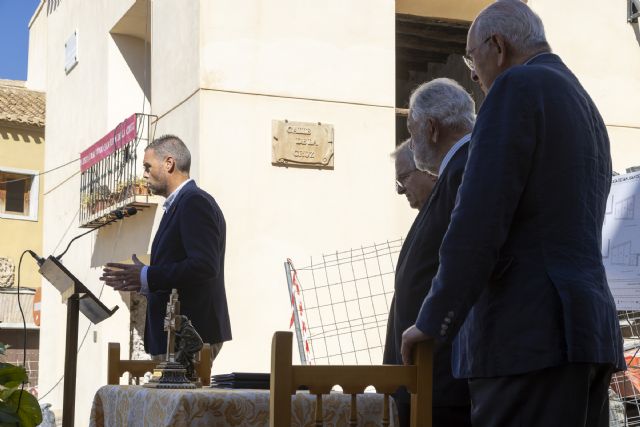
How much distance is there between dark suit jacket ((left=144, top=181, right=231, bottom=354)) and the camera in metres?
4.20

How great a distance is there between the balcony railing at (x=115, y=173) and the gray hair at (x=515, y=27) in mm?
8045

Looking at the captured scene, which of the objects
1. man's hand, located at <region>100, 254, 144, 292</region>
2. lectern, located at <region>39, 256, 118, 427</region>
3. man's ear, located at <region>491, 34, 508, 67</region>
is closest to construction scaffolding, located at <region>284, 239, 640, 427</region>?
lectern, located at <region>39, 256, 118, 427</region>


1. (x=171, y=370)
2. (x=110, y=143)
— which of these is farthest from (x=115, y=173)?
(x=171, y=370)

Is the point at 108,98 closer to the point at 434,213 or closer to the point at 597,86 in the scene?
the point at 597,86

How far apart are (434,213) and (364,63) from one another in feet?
21.7

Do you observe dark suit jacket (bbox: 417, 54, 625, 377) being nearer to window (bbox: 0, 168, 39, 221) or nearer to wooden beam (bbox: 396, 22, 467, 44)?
wooden beam (bbox: 396, 22, 467, 44)

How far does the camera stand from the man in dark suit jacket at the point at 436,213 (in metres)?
2.79

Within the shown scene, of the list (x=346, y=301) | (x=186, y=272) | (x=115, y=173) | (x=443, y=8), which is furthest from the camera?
(x=115, y=173)

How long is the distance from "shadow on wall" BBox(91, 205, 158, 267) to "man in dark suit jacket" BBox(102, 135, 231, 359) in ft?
19.8

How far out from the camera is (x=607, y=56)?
398 inches

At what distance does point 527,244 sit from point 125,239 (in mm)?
9384

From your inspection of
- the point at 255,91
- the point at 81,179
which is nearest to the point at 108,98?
the point at 81,179

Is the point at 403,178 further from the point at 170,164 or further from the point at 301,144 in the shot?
the point at 301,144

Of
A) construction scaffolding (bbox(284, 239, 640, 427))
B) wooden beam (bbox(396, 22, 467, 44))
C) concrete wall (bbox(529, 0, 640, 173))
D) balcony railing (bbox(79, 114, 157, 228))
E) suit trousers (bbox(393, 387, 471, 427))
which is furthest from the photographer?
wooden beam (bbox(396, 22, 467, 44))
